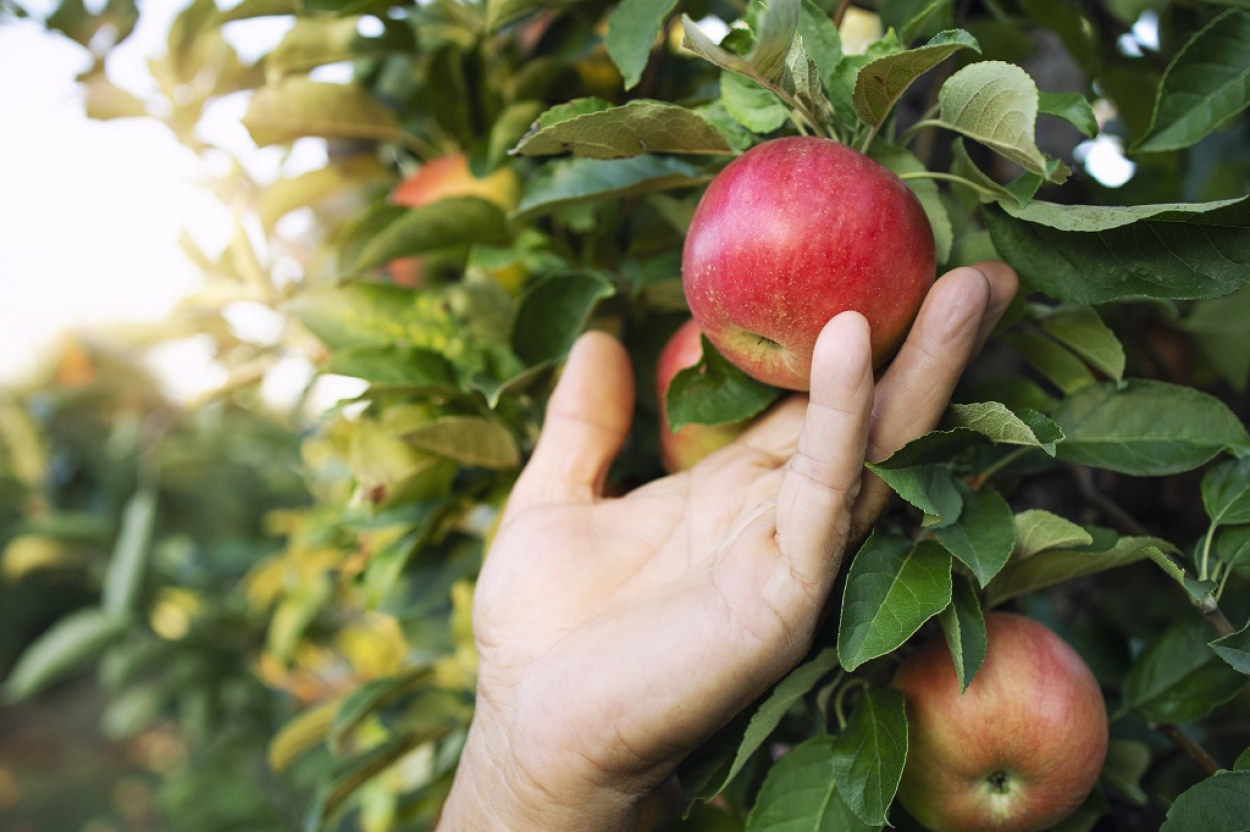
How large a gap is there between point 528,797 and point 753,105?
0.52 meters

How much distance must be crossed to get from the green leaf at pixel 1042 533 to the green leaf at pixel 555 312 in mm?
365

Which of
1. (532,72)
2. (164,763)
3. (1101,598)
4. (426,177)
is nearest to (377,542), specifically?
(426,177)

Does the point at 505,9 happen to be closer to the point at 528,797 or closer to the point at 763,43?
the point at 763,43

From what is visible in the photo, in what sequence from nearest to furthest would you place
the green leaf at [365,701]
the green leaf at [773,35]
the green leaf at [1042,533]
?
the green leaf at [773,35], the green leaf at [1042,533], the green leaf at [365,701]

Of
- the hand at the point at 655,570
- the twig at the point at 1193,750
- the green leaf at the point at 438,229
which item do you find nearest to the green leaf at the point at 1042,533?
the hand at the point at 655,570

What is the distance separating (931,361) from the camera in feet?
1.67

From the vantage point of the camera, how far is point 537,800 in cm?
62

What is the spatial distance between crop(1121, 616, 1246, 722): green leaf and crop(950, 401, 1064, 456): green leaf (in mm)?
301

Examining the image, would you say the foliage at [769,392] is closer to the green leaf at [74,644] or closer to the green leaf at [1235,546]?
the green leaf at [1235,546]

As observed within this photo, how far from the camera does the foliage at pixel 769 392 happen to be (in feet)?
1.73

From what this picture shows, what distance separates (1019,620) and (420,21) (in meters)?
0.86

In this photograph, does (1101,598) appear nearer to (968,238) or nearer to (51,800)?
(968,238)

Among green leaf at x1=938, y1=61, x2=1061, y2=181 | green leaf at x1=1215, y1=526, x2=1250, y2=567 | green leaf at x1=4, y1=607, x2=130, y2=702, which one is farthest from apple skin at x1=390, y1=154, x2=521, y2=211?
green leaf at x1=4, y1=607, x2=130, y2=702

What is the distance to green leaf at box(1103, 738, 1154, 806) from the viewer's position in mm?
669
